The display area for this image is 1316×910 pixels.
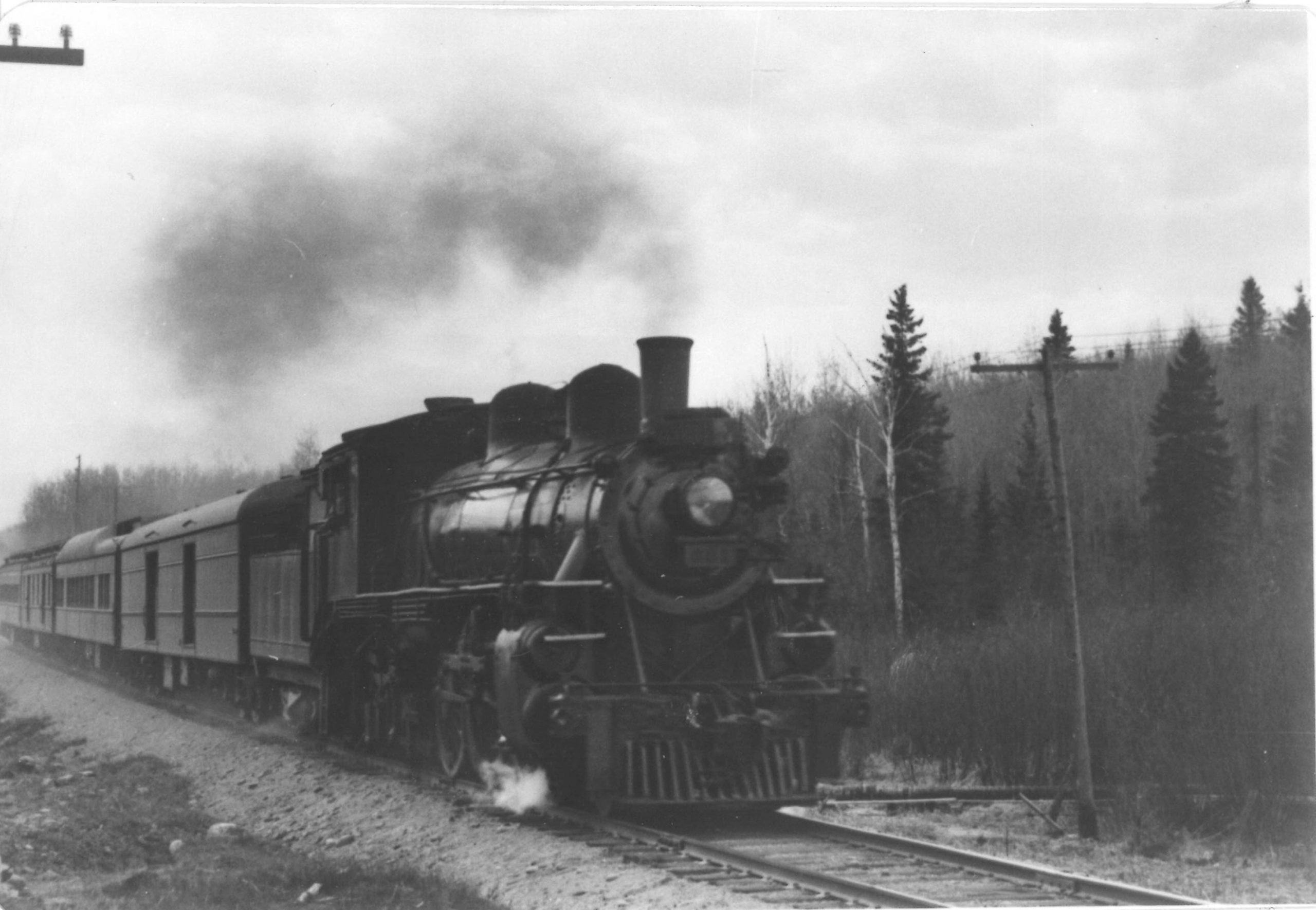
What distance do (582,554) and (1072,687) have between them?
4254 millimetres

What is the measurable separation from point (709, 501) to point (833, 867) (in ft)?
10.4

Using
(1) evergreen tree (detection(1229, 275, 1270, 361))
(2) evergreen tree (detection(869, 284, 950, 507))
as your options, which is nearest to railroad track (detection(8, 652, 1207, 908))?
(1) evergreen tree (detection(1229, 275, 1270, 361))

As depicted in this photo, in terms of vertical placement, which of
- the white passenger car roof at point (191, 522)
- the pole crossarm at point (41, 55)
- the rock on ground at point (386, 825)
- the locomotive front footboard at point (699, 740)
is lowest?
the rock on ground at point (386, 825)

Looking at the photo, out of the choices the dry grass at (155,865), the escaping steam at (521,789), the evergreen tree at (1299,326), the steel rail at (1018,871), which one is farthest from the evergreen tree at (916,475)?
the dry grass at (155,865)

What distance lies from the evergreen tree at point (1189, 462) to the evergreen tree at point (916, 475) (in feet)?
14.3

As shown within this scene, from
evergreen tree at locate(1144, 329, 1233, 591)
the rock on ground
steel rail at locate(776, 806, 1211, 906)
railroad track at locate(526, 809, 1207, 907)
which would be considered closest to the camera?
steel rail at locate(776, 806, 1211, 906)

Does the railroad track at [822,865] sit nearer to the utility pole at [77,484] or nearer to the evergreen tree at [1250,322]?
the evergreen tree at [1250,322]

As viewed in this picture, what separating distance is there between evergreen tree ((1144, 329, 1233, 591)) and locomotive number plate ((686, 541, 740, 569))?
1309 centimetres

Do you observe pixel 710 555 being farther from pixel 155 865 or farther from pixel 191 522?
pixel 191 522

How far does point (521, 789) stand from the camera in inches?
430

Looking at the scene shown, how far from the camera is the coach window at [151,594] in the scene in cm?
2350

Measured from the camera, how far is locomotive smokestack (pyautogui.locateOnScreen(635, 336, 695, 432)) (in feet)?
36.0

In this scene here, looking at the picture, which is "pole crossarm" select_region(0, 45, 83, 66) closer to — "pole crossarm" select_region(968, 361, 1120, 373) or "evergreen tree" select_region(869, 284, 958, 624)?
"pole crossarm" select_region(968, 361, 1120, 373)

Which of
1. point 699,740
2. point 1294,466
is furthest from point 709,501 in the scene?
point 1294,466
